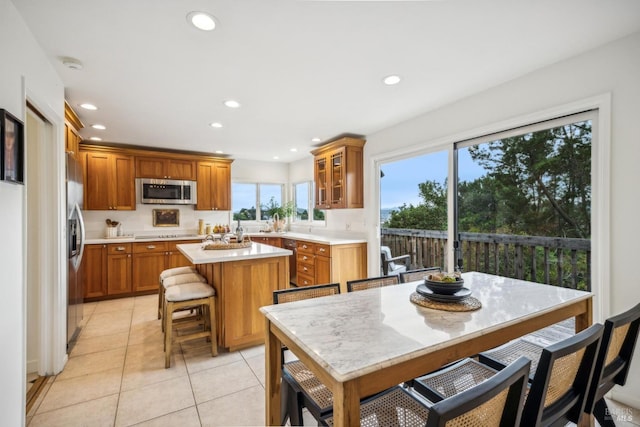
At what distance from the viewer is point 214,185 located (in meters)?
→ 5.62

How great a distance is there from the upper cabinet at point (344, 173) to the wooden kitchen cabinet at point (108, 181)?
330cm

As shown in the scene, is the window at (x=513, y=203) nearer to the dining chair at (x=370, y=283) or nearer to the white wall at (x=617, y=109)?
the white wall at (x=617, y=109)

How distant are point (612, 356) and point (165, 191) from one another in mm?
5693

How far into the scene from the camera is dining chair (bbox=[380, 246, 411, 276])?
3936 millimetres

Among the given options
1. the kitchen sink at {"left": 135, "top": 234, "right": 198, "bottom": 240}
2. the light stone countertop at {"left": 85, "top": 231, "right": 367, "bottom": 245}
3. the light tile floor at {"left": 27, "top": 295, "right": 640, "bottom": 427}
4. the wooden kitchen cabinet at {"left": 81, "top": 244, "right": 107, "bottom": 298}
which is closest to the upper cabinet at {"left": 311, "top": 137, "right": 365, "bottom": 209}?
the light stone countertop at {"left": 85, "top": 231, "right": 367, "bottom": 245}

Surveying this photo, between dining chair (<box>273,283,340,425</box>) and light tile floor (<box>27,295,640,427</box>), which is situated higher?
dining chair (<box>273,283,340,425</box>)

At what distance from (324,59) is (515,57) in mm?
1445

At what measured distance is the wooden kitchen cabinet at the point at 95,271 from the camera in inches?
171

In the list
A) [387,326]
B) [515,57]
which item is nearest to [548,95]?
[515,57]

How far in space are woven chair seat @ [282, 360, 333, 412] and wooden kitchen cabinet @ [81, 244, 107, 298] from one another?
13.7ft

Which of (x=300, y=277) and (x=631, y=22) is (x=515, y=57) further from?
(x=300, y=277)

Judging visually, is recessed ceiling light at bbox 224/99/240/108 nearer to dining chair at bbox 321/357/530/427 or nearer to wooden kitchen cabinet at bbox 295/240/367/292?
wooden kitchen cabinet at bbox 295/240/367/292

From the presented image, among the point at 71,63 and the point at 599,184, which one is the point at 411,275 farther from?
the point at 71,63

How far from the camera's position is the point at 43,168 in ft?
7.76
